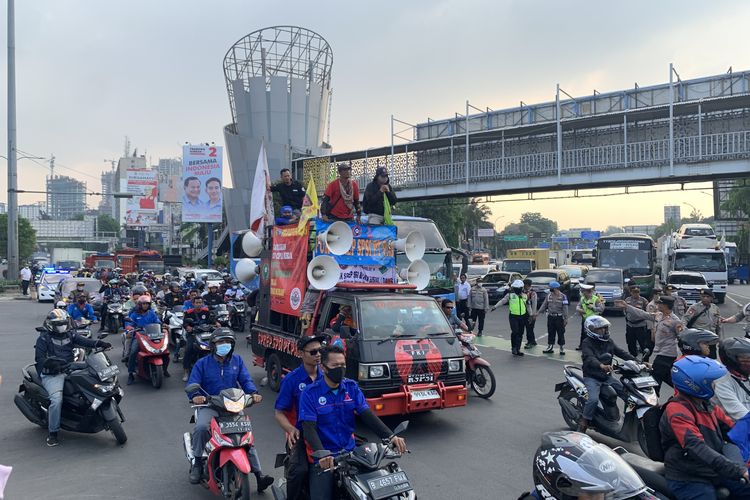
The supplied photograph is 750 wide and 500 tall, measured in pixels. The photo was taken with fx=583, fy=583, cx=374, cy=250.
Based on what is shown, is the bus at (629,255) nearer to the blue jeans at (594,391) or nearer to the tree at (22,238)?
the blue jeans at (594,391)

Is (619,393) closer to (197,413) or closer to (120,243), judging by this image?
(197,413)

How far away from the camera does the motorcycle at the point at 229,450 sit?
486cm

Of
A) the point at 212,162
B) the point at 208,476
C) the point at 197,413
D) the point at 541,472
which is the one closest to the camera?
the point at 541,472

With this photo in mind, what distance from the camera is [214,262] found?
166 ft

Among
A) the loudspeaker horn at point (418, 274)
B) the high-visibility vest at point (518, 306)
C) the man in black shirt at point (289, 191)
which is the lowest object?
the high-visibility vest at point (518, 306)

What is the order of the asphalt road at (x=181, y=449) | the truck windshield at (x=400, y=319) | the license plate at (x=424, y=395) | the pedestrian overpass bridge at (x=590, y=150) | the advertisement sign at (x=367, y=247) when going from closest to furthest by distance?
the asphalt road at (x=181, y=449), the license plate at (x=424, y=395), the truck windshield at (x=400, y=319), the advertisement sign at (x=367, y=247), the pedestrian overpass bridge at (x=590, y=150)

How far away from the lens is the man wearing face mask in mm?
3988

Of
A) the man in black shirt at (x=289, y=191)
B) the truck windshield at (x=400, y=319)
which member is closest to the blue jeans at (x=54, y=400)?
the truck windshield at (x=400, y=319)

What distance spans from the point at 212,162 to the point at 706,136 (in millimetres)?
29615

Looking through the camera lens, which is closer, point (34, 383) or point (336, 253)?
point (34, 383)

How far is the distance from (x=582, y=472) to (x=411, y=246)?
6.68 metres

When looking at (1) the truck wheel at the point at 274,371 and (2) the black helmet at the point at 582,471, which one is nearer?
(2) the black helmet at the point at 582,471

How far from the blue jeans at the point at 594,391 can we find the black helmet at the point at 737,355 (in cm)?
209

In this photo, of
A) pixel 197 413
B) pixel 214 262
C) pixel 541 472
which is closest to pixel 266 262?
pixel 197 413
